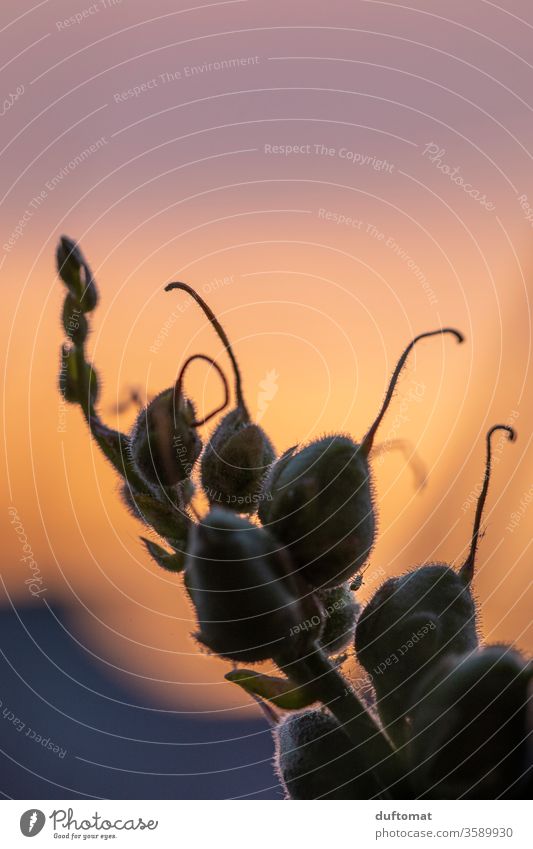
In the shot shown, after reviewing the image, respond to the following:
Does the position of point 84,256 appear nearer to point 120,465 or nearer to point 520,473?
point 120,465

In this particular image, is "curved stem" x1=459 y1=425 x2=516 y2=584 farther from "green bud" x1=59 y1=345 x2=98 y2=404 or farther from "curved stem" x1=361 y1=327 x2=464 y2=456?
"green bud" x1=59 y1=345 x2=98 y2=404

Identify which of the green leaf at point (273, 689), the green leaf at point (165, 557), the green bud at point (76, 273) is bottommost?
the green leaf at point (273, 689)

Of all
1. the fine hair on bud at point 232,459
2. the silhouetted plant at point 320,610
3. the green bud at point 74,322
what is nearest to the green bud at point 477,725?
the silhouetted plant at point 320,610

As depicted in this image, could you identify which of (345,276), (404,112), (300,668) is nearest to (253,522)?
(300,668)

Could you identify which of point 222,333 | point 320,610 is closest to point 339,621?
point 320,610

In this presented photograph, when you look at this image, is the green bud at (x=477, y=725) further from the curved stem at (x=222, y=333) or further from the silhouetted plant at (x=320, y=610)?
the curved stem at (x=222, y=333)

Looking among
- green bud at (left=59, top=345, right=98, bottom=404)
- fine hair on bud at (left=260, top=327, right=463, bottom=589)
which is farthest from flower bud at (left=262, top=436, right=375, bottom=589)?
green bud at (left=59, top=345, right=98, bottom=404)
